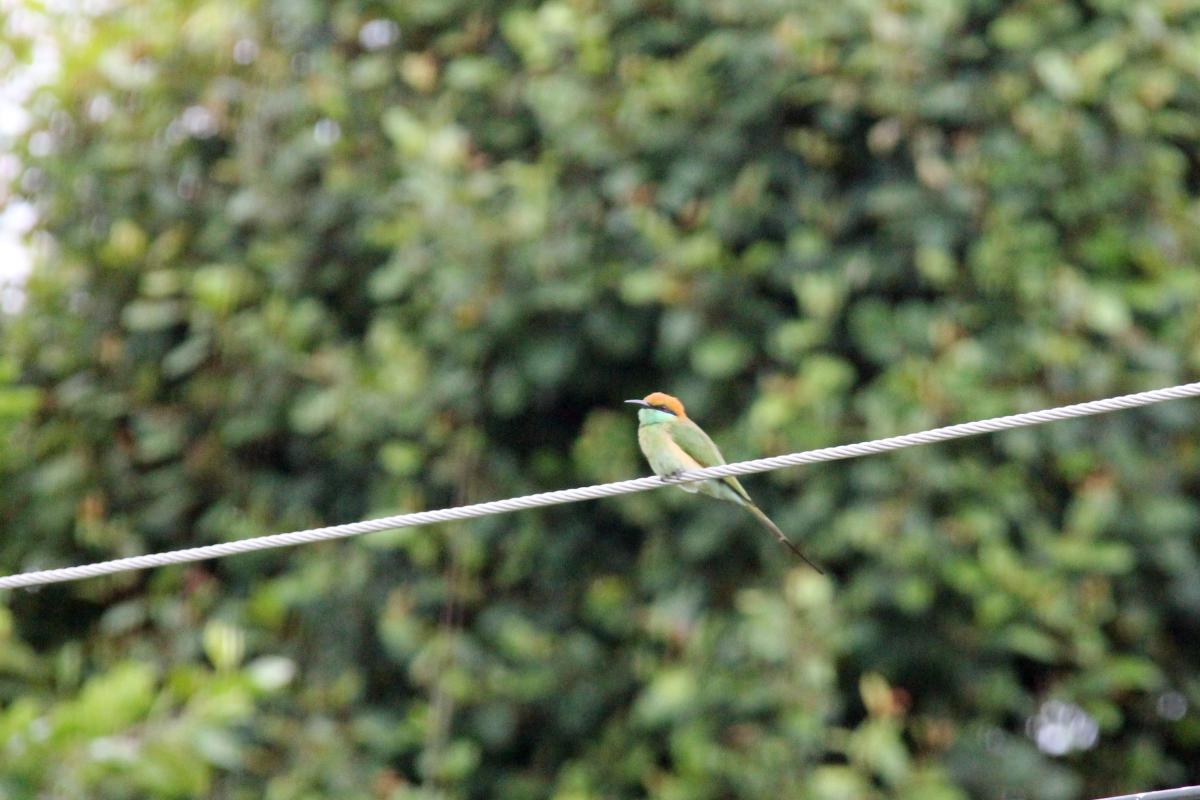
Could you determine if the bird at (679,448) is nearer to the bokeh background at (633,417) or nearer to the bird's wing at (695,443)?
the bird's wing at (695,443)

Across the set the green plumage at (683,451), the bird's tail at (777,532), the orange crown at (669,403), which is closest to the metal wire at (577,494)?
the bird's tail at (777,532)

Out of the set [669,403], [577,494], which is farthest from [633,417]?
[577,494]

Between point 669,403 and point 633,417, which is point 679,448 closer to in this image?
point 669,403

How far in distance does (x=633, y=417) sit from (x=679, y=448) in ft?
1.74

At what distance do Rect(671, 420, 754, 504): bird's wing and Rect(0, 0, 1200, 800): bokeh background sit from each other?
129 mm

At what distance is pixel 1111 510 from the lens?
4.49 m

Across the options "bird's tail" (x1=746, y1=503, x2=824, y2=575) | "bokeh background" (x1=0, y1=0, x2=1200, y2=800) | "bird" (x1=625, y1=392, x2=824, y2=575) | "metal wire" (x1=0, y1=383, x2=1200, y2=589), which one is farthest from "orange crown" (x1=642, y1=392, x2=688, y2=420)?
→ "metal wire" (x1=0, y1=383, x2=1200, y2=589)

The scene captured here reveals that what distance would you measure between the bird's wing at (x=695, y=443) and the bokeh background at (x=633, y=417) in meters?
0.13

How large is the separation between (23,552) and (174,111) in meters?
1.57

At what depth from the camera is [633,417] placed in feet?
16.7

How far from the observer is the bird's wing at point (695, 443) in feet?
15.1

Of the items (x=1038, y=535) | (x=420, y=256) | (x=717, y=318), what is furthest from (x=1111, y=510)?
(x=420, y=256)

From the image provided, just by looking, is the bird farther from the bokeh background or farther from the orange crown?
the bokeh background

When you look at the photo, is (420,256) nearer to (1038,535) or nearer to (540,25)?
(540,25)
